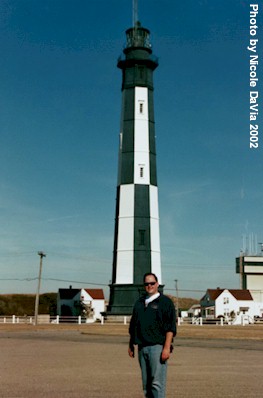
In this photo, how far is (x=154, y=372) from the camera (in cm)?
680

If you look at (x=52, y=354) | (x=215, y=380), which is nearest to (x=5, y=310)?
(x=52, y=354)

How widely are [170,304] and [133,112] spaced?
137 feet

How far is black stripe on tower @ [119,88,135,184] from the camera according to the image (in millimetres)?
46562

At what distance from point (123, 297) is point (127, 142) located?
41.1 ft

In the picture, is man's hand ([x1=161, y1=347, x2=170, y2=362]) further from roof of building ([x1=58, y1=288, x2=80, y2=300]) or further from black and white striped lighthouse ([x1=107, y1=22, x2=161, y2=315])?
roof of building ([x1=58, y1=288, x2=80, y2=300])

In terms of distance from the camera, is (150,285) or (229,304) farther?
(229,304)

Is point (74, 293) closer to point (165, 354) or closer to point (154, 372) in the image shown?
point (154, 372)

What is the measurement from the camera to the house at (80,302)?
65.7 metres

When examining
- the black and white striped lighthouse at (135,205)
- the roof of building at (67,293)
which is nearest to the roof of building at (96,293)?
the roof of building at (67,293)

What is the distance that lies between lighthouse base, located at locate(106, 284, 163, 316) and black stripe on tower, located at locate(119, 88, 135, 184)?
27.6ft

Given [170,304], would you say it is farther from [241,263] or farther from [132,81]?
[241,263]

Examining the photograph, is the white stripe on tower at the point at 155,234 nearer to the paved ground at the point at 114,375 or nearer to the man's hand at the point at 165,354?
the paved ground at the point at 114,375

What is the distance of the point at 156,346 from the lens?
683cm

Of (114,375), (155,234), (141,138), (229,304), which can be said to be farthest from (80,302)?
(114,375)
